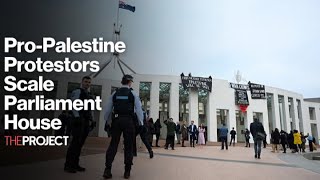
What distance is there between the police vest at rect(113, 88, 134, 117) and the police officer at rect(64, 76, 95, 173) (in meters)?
0.68

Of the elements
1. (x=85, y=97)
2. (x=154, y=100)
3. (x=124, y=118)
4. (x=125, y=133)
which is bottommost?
(x=125, y=133)

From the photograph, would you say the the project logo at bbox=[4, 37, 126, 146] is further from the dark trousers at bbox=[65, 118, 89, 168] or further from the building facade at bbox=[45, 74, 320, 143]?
the building facade at bbox=[45, 74, 320, 143]

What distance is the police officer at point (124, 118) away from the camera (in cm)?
486

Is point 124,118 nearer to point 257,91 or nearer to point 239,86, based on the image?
point 239,86

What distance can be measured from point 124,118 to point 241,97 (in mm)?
32256

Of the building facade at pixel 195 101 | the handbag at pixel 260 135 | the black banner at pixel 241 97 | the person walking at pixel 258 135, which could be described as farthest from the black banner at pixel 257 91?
the handbag at pixel 260 135

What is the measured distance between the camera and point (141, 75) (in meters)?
33.4

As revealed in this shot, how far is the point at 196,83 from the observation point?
3384 centimetres

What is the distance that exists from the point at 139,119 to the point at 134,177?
985mm

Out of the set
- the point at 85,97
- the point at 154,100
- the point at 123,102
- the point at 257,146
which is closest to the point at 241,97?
the point at 154,100

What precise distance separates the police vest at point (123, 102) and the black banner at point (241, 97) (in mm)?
31746

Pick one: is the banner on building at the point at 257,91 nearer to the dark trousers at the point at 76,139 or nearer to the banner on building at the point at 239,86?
the banner on building at the point at 239,86

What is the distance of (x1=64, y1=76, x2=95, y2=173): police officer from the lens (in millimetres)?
5102

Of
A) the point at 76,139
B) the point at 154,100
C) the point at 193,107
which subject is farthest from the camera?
the point at 193,107
